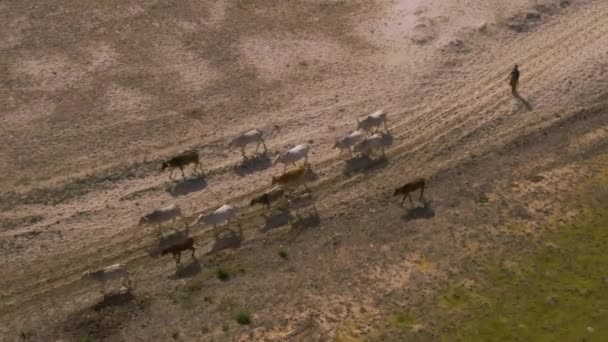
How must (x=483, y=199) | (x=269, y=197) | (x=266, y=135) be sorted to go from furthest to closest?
1. (x=266, y=135)
2. (x=483, y=199)
3. (x=269, y=197)

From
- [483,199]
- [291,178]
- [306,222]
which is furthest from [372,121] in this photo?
[306,222]

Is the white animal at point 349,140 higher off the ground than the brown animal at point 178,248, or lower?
higher

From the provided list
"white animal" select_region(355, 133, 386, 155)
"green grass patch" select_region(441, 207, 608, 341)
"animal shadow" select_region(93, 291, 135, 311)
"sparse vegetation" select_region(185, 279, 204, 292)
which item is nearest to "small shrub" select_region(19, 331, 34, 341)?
"animal shadow" select_region(93, 291, 135, 311)

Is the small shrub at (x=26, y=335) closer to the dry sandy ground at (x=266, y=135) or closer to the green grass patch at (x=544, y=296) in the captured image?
the dry sandy ground at (x=266, y=135)

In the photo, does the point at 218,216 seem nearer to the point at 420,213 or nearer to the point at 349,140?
the point at 349,140

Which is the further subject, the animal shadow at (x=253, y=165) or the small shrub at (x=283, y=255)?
the animal shadow at (x=253, y=165)

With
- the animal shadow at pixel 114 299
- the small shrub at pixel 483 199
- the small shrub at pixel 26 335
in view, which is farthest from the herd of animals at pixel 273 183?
the small shrub at pixel 26 335
